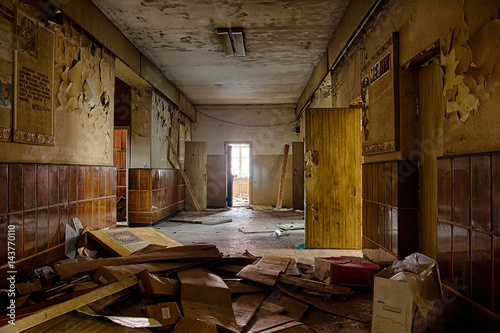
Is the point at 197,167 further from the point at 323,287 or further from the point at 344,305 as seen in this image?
the point at 344,305

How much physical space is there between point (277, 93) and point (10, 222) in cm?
695

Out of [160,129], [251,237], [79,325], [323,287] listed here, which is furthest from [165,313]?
[160,129]

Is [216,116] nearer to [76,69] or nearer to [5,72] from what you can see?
[76,69]

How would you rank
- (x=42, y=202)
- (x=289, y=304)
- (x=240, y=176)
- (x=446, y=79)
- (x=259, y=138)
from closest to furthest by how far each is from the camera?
1. (x=446, y=79)
2. (x=289, y=304)
3. (x=42, y=202)
4. (x=259, y=138)
5. (x=240, y=176)

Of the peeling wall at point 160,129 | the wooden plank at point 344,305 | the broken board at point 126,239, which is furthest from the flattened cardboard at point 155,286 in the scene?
the peeling wall at point 160,129

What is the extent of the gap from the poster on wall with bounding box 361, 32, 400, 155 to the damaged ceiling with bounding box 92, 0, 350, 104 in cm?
117

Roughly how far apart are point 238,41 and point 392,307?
4.37m

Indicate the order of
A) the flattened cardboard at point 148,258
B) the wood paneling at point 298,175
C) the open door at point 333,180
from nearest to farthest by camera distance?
the flattened cardboard at point 148,258, the open door at point 333,180, the wood paneling at point 298,175

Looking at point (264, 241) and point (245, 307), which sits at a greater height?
point (245, 307)

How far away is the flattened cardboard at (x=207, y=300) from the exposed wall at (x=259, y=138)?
731cm

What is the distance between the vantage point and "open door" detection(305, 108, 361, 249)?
4070 mm

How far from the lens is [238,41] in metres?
4.83

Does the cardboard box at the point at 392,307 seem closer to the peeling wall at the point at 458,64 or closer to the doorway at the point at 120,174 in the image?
the peeling wall at the point at 458,64

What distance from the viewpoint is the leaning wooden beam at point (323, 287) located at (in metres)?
2.36
